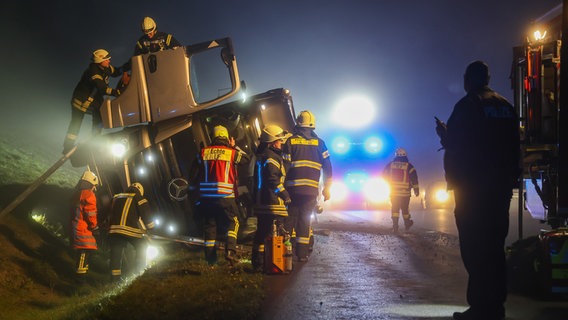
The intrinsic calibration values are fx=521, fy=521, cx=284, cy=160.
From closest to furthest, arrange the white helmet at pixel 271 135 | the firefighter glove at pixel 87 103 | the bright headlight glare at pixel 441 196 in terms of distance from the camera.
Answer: the white helmet at pixel 271 135 → the firefighter glove at pixel 87 103 → the bright headlight glare at pixel 441 196

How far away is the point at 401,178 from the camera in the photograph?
1221 centimetres

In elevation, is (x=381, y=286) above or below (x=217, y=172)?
below

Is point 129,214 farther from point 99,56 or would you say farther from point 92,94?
point 99,56

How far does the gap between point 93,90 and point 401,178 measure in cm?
717

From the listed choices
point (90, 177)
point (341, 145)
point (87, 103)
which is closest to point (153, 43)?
point (87, 103)

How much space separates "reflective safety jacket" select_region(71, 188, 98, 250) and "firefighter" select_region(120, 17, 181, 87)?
→ 1923 mm

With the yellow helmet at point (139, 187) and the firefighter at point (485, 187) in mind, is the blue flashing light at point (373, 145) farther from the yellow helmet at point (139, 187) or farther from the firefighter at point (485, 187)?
the firefighter at point (485, 187)

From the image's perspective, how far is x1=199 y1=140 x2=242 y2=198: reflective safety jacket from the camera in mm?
6922

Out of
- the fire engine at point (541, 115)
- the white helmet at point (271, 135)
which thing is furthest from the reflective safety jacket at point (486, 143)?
the white helmet at point (271, 135)

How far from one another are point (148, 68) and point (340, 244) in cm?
452

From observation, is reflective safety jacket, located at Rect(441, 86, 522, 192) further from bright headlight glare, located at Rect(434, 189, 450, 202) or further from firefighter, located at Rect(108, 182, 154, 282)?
bright headlight glare, located at Rect(434, 189, 450, 202)

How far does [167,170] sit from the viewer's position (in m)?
8.02

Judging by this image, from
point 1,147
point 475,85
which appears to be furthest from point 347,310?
point 1,147

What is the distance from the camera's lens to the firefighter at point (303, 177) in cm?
750
